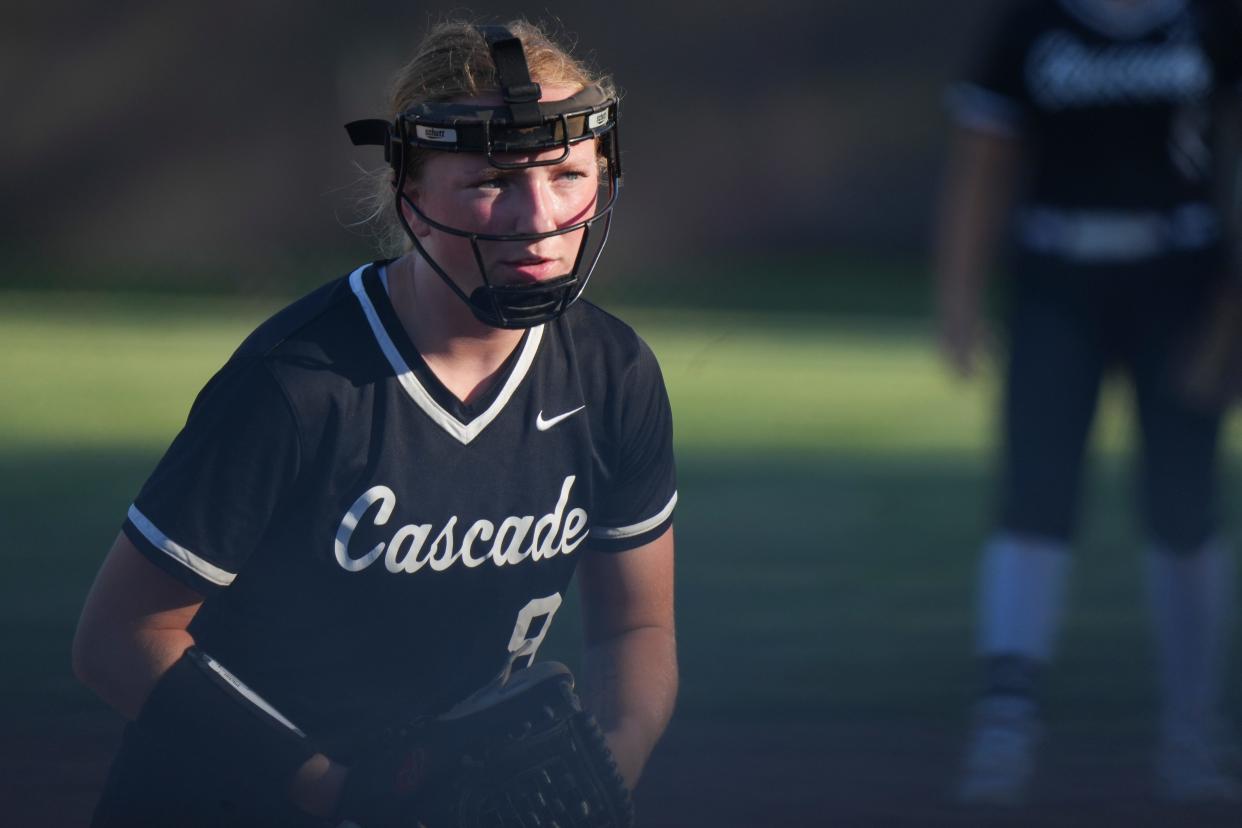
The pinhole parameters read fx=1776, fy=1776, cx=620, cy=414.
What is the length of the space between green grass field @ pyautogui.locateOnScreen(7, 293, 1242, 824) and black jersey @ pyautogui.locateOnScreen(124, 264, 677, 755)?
182 cm

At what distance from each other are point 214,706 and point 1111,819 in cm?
228

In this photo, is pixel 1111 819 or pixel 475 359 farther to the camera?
pixel 1111 819

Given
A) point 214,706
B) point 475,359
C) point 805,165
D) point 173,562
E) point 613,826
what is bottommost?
point 805,165

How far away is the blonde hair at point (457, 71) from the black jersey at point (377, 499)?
0.26 m

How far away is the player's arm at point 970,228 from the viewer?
4281mm

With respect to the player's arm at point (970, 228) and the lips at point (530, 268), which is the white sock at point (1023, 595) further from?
the lips at point (530, 268)

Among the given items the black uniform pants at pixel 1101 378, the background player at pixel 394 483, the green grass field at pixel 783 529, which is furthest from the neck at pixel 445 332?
the green grass field at pixel 783 529

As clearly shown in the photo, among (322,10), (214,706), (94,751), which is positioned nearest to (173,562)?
(214,706)

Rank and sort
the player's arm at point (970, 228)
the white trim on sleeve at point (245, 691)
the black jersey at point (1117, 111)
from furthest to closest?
1. the player's arm at point (970, 228)
2. the black jersey at point (1117, 111)
3. the white trim on sleeve at point (245, 691)

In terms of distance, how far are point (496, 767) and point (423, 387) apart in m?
0.57

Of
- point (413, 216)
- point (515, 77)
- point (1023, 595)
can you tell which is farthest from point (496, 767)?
point (1023, 595)

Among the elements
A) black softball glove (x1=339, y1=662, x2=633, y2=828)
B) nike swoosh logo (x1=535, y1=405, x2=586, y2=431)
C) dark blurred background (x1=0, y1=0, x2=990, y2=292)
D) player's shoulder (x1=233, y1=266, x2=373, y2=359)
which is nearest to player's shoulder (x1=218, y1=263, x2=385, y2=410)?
player's shoulder (x1=233, y1=266, x2=373, y2=359)

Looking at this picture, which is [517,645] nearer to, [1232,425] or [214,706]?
[214,706]

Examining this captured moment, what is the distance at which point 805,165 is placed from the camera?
20109 mm
